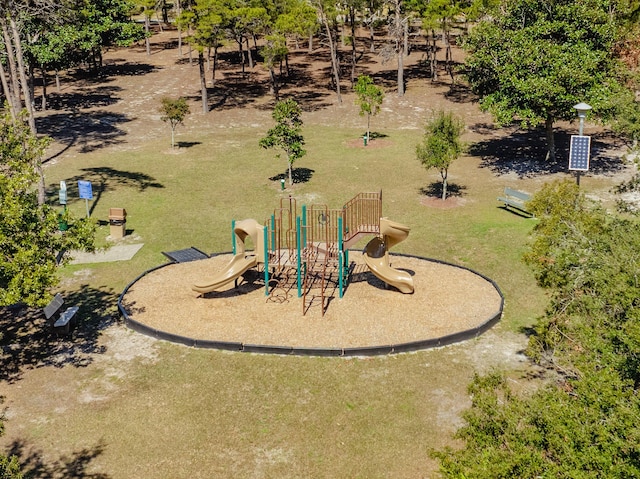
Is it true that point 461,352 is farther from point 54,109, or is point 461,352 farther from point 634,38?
point 54,109

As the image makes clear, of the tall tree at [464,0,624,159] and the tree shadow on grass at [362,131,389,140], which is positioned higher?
the tall tree at [464,0,624,159]

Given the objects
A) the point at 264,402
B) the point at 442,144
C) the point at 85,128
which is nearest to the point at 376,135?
the point at 442,144

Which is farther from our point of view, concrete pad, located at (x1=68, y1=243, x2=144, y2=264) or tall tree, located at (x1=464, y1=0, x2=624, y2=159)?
tall tree, located at (x1=464, y1=0, x2=624, y2=159)

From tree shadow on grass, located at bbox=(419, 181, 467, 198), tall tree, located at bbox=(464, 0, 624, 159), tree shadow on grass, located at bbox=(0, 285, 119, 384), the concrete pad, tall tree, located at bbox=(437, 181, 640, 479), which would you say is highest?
tall tree, located at bbox=(464, 0, 624, 159)

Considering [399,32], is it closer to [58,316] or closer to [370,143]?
[370,143]

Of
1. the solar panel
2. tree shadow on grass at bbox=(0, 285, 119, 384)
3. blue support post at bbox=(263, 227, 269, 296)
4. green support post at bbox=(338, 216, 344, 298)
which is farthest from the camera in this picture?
the solar panel

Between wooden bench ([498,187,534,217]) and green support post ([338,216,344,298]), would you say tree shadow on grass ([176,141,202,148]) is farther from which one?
green support post ([338,216,344,298])

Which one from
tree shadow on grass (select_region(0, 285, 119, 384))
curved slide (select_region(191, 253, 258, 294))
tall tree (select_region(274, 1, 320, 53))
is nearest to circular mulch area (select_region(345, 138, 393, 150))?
tall tree (select_region(274, 1, 320, 53))
